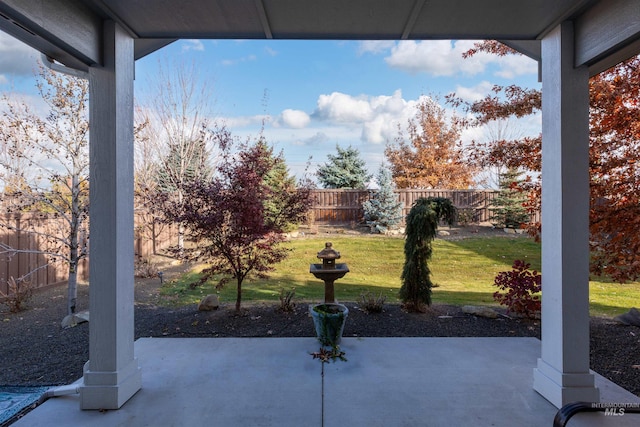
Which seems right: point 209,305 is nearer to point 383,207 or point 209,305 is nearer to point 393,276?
point 393,276

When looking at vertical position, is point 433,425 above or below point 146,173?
below

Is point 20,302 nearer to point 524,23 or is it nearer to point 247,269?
point 247,269

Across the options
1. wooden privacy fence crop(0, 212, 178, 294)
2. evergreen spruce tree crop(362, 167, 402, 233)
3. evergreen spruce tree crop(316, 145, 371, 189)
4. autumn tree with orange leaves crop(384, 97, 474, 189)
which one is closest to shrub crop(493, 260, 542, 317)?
wooden privacy fence crop(0, 212, 178, 294)

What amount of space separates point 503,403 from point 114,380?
123 inches

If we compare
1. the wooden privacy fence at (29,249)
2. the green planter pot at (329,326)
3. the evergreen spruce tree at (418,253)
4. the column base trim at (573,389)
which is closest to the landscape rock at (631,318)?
the evergreen spruce tree at (418,253)

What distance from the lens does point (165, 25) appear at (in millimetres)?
2926

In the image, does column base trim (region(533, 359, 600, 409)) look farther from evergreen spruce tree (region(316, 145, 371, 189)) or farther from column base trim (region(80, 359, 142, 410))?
evergreen spruce tree (region(316, 145, 371, 189))

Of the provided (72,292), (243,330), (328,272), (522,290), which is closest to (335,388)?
(328,272)

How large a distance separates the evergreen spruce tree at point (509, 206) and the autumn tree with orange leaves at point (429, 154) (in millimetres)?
2913

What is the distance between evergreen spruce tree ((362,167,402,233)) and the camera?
1370 centimetres

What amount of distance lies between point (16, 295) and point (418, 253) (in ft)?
21.0

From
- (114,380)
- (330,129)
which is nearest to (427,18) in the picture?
(114,380)

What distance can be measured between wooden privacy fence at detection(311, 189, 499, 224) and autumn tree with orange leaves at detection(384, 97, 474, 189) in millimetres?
2121

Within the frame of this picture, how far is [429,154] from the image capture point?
17141 mm
